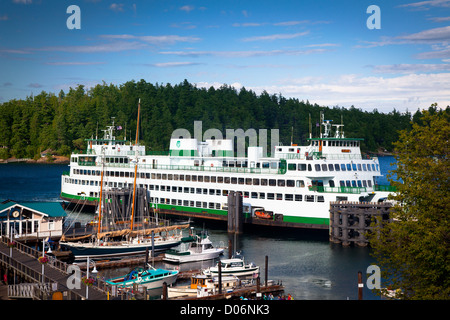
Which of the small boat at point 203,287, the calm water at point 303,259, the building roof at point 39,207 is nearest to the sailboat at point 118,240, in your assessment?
the building roof at point 39,207

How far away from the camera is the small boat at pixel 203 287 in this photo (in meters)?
34.6

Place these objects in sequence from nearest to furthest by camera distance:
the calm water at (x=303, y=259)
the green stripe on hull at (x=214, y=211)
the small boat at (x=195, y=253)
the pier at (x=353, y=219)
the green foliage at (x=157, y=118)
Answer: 1. the calm water at (x=303, y=259)
2. the small boat at (x=195, y=253)
3. the pier at (x=353, y=219)
4. the green stripe on hull at (x=214, y=211)
5. the green foliage at (x=157, y=118)

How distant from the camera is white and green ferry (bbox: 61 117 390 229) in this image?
55656mm

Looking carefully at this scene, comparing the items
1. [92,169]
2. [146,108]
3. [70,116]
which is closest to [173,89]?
[146,108]

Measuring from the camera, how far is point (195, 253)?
151 ft

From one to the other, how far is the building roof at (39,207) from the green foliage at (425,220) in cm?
3343

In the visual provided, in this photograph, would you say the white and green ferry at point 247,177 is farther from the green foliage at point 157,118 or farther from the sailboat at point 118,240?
the green foliage at point 157,118

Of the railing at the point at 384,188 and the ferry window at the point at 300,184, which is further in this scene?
the ferry window at the point at 300,184

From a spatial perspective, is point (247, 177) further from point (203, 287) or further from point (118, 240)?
point (203, 287)

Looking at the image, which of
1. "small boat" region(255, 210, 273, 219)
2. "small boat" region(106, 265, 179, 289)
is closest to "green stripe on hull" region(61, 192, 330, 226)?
"small boat" region(255, 210, 273, 219)

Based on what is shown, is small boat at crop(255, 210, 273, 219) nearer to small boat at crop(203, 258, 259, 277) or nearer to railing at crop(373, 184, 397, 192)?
railing at crop(373, 184, 397, 192)

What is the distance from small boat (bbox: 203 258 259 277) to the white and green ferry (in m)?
17.2

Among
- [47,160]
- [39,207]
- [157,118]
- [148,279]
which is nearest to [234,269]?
[148,279]
